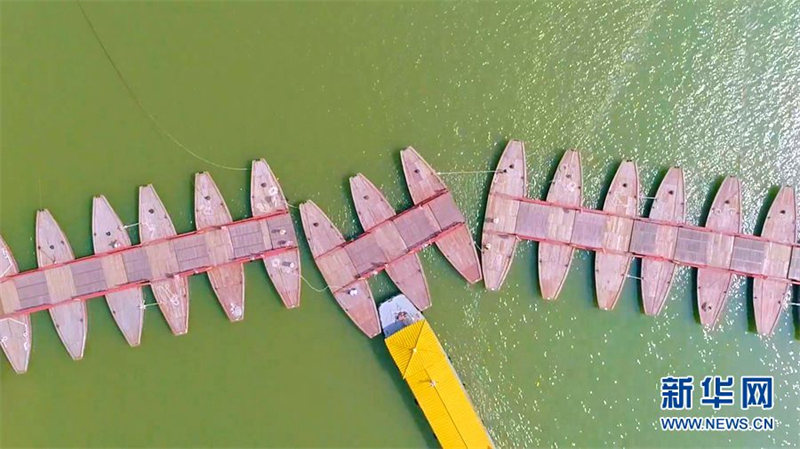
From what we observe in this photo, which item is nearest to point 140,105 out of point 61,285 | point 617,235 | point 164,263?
point 164,263

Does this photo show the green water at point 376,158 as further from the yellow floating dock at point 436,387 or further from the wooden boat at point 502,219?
the yellow floating dock at point 436,387

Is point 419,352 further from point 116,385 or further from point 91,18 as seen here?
point 91,18

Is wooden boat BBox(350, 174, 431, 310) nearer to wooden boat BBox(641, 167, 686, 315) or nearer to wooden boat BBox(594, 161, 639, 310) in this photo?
wooden boat BBox(594, 161, 639, 310)

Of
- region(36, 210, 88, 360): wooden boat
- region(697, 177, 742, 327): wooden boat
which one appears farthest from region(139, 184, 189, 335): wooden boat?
region(697, 177, 742, 327): wooden boat

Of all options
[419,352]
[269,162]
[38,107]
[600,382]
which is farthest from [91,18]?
[600,382]

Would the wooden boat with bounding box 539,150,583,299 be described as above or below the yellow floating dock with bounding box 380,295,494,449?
above

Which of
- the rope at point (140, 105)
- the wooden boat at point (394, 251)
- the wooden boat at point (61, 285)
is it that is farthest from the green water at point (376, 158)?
the wooden boat at point (394, 251)
